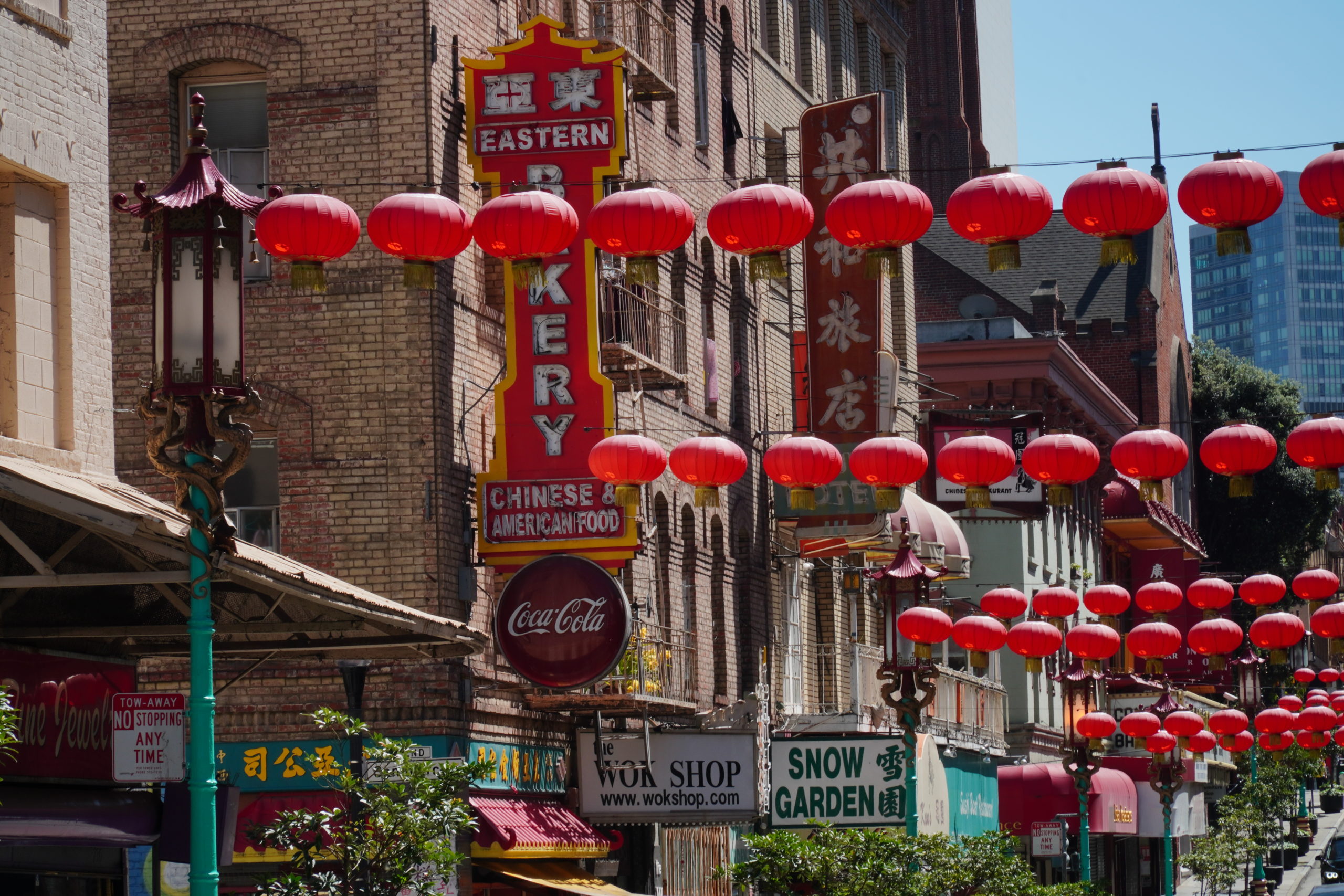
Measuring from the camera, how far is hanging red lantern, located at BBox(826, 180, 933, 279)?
16266mm

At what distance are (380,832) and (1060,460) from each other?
9841 millimetres

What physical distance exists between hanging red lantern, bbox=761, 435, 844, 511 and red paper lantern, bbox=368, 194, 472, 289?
17.5ft

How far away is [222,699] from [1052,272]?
184 ft

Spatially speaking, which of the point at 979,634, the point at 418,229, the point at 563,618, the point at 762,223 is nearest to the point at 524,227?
the point at 418,229

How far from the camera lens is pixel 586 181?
76.2 ft

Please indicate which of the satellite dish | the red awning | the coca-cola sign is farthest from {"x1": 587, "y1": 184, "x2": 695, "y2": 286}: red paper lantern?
the satellite dish

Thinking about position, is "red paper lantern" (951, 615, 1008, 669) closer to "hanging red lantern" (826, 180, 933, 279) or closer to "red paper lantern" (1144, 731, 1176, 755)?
"red paper lantern" (1144, 731, 1176, 755)

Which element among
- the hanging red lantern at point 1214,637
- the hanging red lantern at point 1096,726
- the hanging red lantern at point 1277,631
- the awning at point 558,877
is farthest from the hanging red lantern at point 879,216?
the hanging red lantern at point 1096,726

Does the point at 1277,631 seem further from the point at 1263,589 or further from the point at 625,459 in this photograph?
the point at 625,459

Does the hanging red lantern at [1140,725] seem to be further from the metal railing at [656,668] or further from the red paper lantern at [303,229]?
the red paper lantern at [303,229]

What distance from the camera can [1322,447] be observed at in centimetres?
2014

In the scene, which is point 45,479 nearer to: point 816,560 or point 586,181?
point 586,181

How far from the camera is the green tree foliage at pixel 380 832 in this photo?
1406 cm

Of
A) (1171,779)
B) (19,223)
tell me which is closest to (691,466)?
(19,223)
